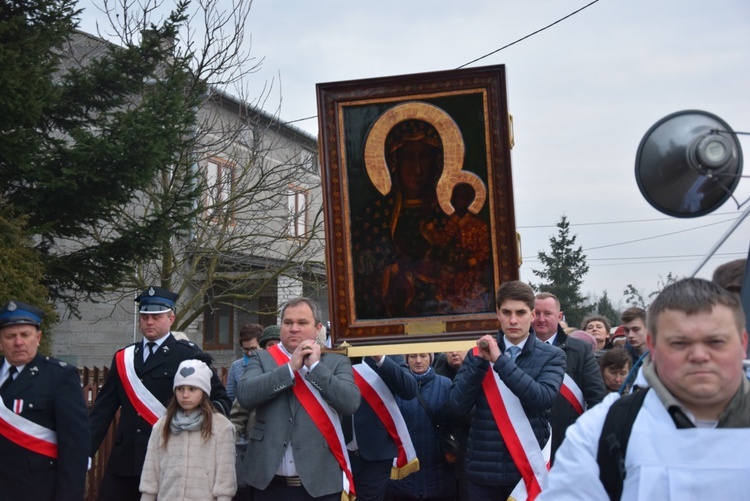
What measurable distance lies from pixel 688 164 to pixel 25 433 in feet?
15.0

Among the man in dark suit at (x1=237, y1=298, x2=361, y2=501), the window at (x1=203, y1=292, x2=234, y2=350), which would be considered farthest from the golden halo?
the window at (x1=203, y1=292, x2=234, y2=350)

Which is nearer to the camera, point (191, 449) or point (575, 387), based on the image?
point (191, 449)

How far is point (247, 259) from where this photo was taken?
18.4m

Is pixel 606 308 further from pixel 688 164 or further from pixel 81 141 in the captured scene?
pixel 688 164

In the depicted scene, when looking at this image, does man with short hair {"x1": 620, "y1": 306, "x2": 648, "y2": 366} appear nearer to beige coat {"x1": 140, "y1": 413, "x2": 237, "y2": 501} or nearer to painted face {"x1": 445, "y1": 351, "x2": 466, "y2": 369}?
painted face {"x1": 445, "y1": 351, "x2": 466, "y2": 369}

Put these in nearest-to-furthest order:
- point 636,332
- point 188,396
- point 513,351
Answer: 1. point 513,351
2. point 188,396
3. point 636,332

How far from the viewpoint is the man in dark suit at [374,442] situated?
681 centimetres

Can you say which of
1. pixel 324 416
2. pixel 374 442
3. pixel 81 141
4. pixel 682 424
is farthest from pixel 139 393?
pixel 81 141

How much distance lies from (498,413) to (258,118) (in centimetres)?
1265

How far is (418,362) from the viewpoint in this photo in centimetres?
739

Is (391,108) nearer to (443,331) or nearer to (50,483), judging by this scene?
(443,331)

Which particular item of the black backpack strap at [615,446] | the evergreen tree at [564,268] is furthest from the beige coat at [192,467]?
the evergreen tree at [564,268]

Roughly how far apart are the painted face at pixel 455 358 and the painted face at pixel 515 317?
2.06 m

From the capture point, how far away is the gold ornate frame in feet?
21.4
